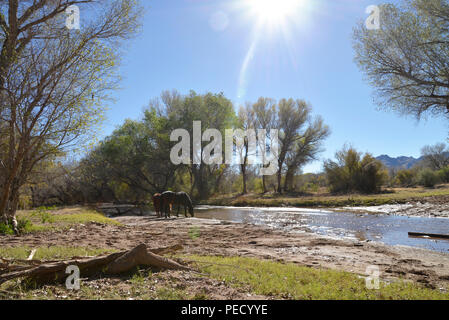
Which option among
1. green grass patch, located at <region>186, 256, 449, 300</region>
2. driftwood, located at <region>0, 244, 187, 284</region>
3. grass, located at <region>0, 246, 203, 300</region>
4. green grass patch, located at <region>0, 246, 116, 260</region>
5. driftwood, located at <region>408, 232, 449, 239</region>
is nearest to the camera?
grass, located at <region>0, 246, 203, 300</region>

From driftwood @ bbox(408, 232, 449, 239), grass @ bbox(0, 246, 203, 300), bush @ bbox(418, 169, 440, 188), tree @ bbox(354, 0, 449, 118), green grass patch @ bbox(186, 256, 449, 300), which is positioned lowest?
driftwood @ bbox(408, 232, 449, 239)

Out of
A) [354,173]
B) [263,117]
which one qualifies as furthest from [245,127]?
[354,173]

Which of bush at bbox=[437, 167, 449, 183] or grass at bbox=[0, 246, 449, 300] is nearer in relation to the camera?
grass at bbox=[0, 246, 449, 300]

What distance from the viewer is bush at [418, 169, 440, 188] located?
32.1m

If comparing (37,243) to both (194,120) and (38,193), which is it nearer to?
(38,193)

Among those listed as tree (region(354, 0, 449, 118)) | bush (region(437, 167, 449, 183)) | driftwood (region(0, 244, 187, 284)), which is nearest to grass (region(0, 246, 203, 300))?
driftwood (region(0, 244, 187, 284))

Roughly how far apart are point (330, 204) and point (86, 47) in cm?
2213

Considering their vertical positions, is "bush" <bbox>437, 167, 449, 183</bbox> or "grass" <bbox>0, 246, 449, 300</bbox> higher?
"bush" <bbox>437, 167, 449, 183</bbox>

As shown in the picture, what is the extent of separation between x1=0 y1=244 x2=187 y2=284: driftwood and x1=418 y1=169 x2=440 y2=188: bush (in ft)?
118

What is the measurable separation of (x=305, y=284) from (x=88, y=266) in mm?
3534

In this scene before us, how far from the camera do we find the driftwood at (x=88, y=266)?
414 cm

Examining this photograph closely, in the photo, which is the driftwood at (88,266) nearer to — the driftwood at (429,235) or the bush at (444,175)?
the driftwood at (429,235)

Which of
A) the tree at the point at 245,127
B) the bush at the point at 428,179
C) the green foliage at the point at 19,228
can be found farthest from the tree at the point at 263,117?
the green foliage at the point at 19,228

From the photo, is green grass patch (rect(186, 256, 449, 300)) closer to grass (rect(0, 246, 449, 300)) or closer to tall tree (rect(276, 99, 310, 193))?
grass (rect(0, 246, 449, 300))
